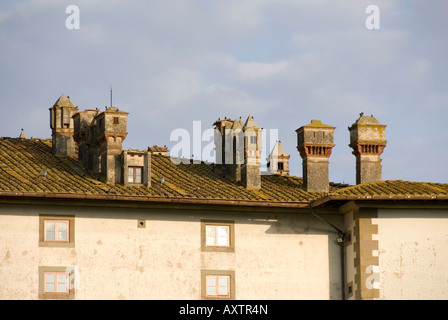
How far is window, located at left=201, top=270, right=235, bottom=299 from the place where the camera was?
50594 mm

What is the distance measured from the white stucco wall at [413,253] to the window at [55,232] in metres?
10.5

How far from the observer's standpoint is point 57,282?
49438 millimetres

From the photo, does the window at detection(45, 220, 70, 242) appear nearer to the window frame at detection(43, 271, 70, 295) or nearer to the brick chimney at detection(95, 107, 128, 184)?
the window frame at detection(43, 271, 70, 295)

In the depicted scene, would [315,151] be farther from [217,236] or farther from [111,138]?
[111,138]

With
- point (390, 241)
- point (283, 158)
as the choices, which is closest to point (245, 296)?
point (390, 241)

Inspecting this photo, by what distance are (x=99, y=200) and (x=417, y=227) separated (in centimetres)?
1096

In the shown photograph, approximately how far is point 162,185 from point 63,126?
19.3 feet

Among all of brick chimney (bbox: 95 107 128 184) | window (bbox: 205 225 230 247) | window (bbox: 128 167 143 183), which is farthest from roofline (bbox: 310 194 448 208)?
brick chimney (bbox: 95 107 128 184)

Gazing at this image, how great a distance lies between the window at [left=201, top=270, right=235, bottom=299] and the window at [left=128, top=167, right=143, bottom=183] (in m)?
4.24

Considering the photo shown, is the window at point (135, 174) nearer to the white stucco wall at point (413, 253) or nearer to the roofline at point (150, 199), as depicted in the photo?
the roofline at point (150, 199)

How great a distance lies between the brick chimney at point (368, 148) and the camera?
55.7 m

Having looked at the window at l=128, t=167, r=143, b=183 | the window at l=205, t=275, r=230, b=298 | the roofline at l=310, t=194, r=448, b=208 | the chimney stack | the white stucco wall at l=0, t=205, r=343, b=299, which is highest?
the chimney stack

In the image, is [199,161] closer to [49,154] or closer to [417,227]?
[49,154]

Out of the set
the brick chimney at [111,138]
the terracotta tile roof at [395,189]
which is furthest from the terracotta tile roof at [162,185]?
the brick chimney at [111,138]
